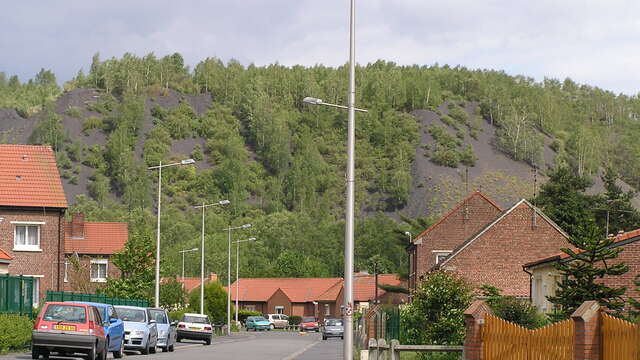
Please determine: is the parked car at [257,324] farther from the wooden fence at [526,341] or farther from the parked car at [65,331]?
the wooden fence at [526,341]

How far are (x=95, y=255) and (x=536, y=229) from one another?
32.5 meters

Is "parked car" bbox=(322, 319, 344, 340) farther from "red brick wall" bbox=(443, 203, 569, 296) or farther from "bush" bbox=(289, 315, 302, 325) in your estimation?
"bush" bbox=(289, 315, 302, 325)

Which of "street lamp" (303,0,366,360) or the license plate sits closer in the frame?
"street lamp" (303,0,366,360)

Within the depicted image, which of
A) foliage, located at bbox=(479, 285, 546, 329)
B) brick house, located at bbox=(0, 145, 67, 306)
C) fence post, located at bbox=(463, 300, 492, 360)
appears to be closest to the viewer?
fence post, located at bbox=(463, 300, 492, 360)

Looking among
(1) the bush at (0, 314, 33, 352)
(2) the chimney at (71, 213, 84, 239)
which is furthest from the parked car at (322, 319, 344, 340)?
(1) the bush at (0, 314, 33, 352)

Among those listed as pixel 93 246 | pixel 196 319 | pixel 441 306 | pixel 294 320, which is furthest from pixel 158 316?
pixel 294 320

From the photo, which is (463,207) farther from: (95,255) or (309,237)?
(309,237)

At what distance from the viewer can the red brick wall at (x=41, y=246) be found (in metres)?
60.5

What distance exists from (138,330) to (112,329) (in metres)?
5.14

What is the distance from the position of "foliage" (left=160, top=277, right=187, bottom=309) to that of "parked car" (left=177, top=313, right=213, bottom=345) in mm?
22106

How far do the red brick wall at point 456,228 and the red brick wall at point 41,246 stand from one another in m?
22.7

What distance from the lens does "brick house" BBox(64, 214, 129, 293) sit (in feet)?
252

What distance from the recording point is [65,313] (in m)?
29.8

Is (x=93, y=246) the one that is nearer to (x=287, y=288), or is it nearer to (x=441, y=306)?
(x=441, y=306)
